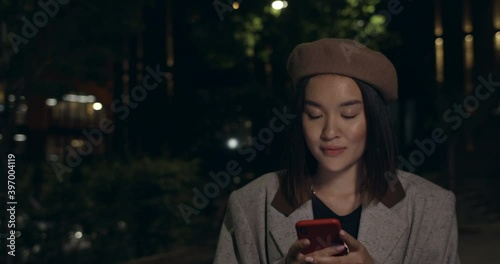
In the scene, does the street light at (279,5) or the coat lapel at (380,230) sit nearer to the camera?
the coat lapel at (380,230)

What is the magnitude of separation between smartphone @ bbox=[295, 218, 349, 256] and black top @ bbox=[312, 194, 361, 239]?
0.35 metres

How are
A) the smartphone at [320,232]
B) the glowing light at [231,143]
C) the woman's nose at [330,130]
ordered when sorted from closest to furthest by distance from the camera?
the smartphone at [320,232] → the woman's nose at [330,130] → the glowing light at [231,143]

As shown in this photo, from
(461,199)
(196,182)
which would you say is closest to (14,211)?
(196,182)

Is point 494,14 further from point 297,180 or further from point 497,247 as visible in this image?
point 297,180

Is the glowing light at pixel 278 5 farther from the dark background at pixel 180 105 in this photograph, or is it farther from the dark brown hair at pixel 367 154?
the dark brown hair at pixel 367 154

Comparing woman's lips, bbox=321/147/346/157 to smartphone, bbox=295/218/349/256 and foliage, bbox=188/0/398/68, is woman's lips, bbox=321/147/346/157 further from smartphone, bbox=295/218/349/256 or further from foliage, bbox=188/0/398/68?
foliage, bbox=188/0/398/68

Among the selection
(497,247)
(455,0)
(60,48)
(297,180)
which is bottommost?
(497,247)

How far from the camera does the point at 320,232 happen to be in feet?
8.31

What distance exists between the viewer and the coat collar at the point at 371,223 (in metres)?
2.84

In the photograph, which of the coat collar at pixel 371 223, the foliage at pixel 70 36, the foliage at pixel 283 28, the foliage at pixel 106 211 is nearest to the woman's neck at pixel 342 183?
the coat collar at pixel 371 223

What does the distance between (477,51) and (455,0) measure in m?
2.01

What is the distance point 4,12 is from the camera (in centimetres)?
1093

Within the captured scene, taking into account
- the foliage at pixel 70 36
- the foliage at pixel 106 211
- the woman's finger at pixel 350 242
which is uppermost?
the foliage at pixel 70 36

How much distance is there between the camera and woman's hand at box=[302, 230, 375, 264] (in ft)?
8.33
